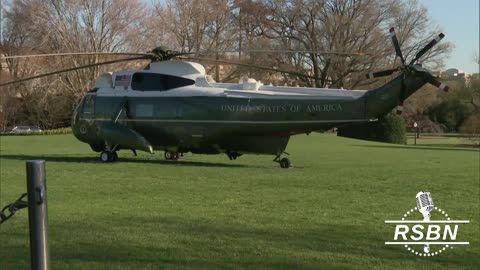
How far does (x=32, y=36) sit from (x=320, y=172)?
4771cm

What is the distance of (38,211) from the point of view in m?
3.34

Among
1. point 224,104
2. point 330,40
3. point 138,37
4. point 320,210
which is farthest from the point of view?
point 330,40

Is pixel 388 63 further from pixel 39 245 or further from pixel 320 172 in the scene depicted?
pixel 39 245

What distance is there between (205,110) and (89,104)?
4.79 meters

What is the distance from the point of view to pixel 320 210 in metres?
9.59

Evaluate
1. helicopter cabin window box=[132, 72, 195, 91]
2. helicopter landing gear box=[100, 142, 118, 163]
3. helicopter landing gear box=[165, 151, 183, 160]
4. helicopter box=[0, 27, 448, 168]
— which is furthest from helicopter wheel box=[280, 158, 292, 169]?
helicopter landing gear box=[100, 142, 118, 163]

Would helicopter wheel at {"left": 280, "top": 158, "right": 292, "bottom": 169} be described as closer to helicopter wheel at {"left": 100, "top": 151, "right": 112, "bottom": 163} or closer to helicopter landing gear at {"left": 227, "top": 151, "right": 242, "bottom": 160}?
helicopter landing gear at {"left": 227, "top": 151, "right": 242, "bottom": 160}

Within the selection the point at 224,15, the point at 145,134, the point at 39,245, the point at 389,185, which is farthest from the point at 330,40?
the point at 39,245

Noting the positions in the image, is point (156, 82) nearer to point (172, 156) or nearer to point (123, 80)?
point (123, 80)

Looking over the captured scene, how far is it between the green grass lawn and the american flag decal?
4.66 metres

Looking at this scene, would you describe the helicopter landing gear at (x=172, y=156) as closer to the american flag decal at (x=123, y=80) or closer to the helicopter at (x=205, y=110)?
the helicopter at (x=205, y=110)

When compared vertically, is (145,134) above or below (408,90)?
below

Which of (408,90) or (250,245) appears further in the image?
(408,90)

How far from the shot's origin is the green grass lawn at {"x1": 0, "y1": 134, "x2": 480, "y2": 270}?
6.01 m
